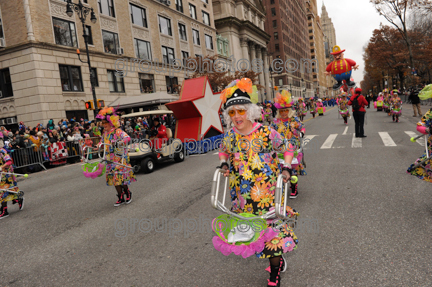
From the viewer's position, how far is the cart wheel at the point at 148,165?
10.4m

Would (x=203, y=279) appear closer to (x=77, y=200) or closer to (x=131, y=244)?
(x=131, y=244)

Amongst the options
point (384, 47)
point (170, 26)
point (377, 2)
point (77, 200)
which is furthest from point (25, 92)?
point (384, 47)

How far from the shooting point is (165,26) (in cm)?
3278

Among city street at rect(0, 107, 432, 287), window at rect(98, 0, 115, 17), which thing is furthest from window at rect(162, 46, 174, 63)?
city street at rect(0, 107, 432, 287)

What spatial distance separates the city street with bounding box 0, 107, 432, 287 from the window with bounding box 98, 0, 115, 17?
69.2 feet

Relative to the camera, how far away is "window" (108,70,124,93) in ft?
82.5

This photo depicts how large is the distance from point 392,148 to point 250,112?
353 inches

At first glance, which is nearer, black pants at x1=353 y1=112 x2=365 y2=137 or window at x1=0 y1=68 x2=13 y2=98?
black pants at x1=353 y1=112 x2=365 y2=137

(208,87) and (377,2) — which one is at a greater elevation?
(377,2)

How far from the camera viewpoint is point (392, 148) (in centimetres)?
1020

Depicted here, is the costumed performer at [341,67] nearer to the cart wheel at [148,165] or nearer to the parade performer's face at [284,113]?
the parade performer's face at [284,113]

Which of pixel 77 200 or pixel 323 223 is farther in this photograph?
pixel 77 200

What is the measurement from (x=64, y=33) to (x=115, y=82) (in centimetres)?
542

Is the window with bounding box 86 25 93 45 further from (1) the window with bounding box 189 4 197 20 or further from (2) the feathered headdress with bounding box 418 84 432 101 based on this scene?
(2) the feathered headdress with bounding box 418 84 432 101
